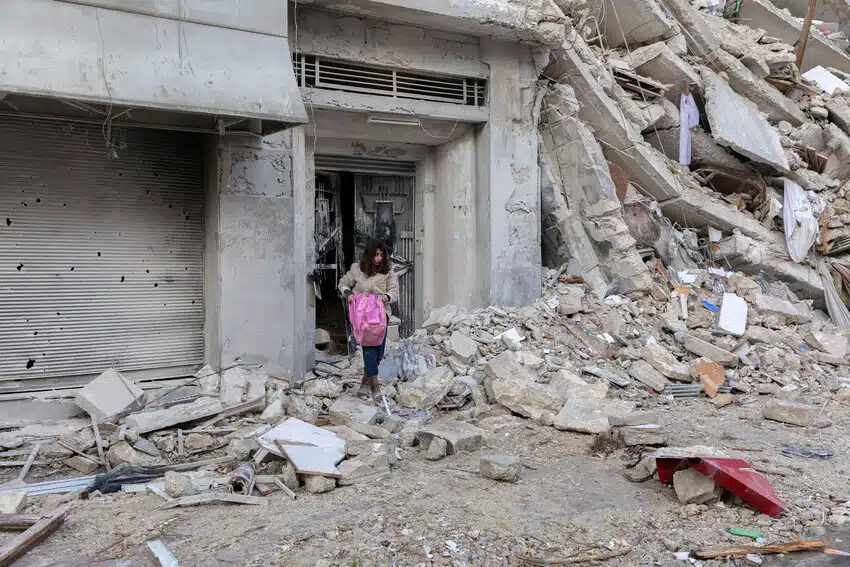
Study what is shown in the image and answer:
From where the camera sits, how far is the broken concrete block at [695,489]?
361cm


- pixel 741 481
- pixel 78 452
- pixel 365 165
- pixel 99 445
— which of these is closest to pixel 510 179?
pixel 365 165

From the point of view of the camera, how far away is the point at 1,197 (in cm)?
561

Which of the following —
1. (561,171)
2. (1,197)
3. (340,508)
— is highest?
(561,171)

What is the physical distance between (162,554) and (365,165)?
6371mm

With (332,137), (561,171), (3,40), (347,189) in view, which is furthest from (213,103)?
(561,171)

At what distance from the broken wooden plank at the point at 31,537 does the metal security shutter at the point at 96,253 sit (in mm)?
2792

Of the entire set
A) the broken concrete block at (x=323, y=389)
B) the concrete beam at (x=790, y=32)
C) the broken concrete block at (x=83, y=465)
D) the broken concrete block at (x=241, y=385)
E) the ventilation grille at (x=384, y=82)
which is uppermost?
the concrete beam at (x=790, y=32)

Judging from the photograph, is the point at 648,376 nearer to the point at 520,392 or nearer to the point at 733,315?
the point at 520,392

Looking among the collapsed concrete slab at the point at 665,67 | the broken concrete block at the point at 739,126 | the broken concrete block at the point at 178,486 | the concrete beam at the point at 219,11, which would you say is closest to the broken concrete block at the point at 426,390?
the broken concrete block at the point at 178,486

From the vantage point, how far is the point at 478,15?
7297 mm

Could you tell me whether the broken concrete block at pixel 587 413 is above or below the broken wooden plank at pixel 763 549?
above

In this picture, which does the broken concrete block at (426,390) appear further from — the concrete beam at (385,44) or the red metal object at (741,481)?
the concrete beam at (385,44)

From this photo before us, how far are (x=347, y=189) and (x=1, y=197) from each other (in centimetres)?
432

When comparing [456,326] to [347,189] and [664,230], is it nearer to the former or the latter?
[347,189]
